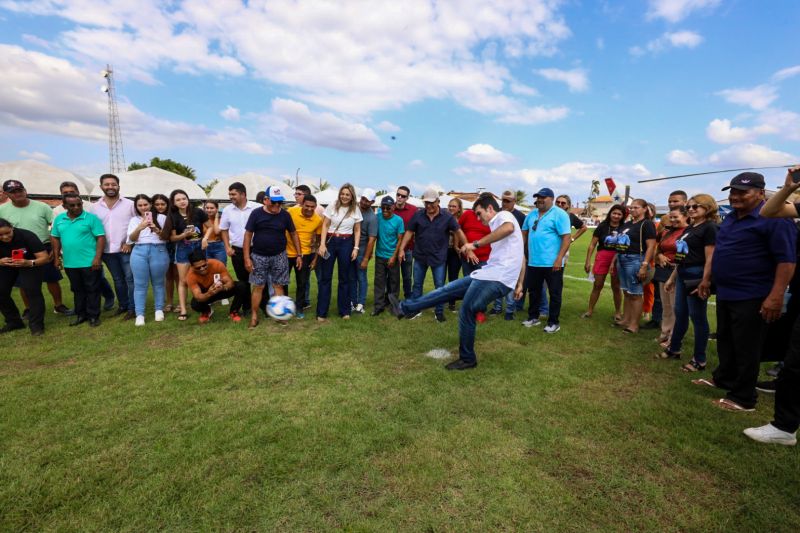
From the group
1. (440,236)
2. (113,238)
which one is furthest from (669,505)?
(113,238)

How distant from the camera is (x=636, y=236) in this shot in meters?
6.28

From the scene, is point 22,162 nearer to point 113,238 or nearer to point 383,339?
point 113,238

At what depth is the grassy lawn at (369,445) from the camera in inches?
97.7

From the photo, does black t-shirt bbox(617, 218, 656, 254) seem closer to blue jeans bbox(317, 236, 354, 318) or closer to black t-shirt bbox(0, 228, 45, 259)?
blue jeans bbox(317, 236, 354, 318)

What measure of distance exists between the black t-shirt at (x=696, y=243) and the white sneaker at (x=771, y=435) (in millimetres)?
2068

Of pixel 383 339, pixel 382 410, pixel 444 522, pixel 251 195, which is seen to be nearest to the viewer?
pixel 444 522

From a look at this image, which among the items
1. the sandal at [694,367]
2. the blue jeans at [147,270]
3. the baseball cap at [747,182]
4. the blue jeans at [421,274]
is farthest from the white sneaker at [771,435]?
the blue jeans at [147,270]

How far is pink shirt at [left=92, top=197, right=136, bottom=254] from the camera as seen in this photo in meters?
6.61

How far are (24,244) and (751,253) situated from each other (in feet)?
30.1

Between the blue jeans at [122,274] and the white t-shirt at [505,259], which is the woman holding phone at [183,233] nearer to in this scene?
the blue jeans at [122,274]

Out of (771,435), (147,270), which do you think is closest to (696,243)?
(771,435)

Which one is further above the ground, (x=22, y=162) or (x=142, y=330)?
(x=22, y=162)

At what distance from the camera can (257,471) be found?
282cm

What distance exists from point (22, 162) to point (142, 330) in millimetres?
26841
